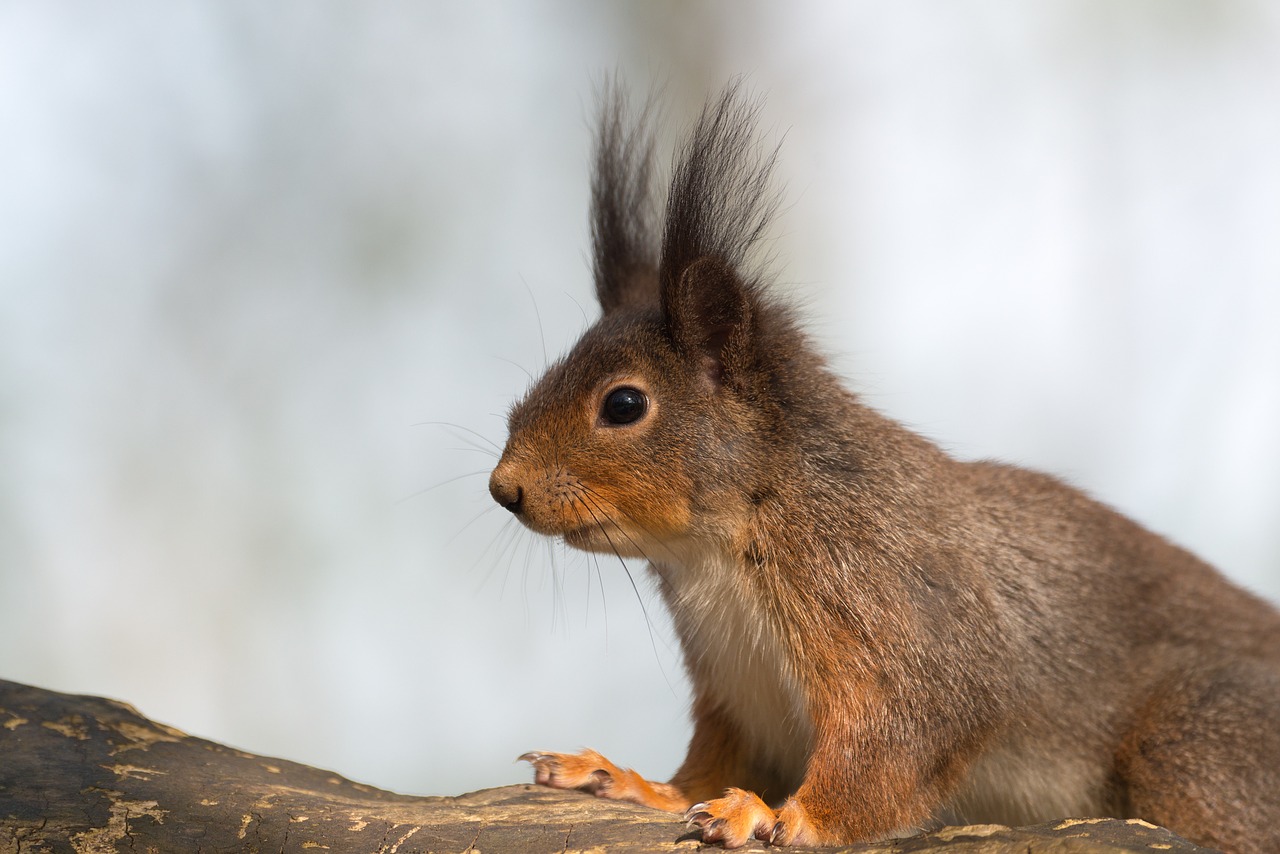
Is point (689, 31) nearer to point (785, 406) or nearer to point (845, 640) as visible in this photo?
point (785, 406)

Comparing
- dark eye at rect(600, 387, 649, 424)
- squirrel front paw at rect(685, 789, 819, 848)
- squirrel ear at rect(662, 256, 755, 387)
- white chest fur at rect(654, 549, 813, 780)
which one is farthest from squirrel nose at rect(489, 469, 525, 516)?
squirrel front paw at rect(685, 789, 819, 848)

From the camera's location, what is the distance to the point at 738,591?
3102 mm

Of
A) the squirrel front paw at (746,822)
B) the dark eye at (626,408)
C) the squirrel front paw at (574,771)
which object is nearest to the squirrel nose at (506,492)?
the dark eye at (626,408)

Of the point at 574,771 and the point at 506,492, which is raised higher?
the point at 506,492

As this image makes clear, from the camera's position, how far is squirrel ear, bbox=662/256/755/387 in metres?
3.14

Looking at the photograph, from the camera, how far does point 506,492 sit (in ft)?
9.73

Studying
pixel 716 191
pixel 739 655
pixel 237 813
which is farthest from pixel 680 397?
pixel 237 813

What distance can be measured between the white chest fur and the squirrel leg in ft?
1.10

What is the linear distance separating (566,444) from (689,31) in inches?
143

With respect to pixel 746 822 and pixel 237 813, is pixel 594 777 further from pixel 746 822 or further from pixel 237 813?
pixel 237 813

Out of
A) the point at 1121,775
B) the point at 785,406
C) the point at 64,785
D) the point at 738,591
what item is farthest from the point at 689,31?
the point at 64,785

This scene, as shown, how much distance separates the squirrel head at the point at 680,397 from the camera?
2996 mm

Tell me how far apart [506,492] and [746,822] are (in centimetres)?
99

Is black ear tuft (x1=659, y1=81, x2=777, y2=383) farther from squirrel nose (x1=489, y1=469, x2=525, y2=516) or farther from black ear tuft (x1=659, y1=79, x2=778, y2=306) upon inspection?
squirrel nose (x1=489, y1=469, x2=525, y2=516)
